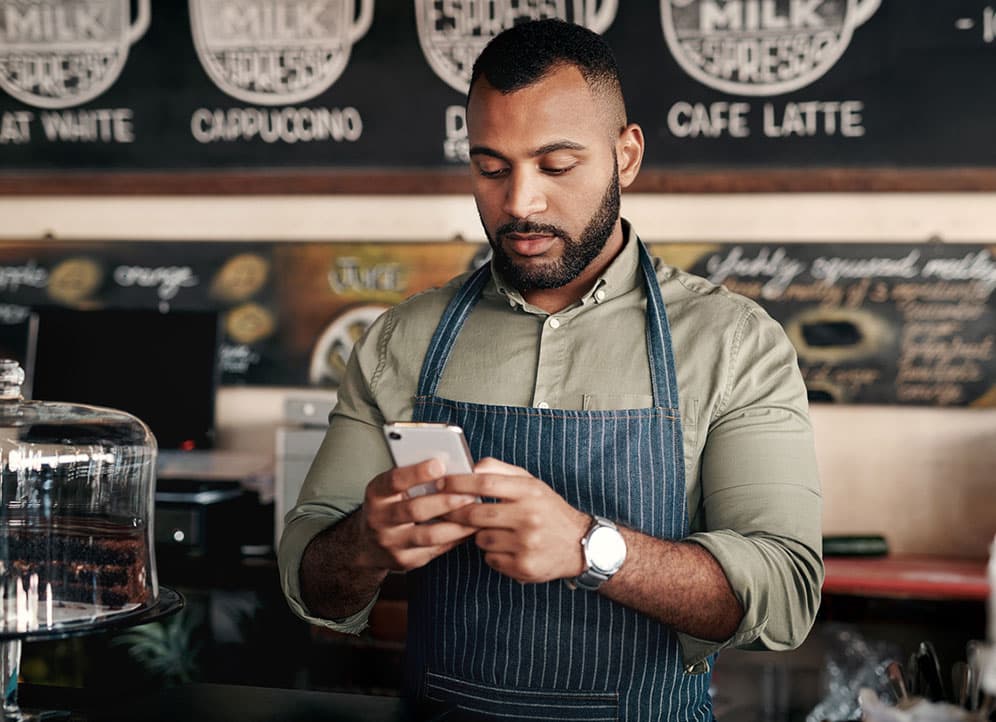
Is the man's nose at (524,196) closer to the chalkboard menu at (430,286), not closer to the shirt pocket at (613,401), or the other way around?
the shirt pocket at (613,401)

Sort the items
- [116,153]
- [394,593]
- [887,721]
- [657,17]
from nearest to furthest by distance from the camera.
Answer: [887,721] < [394,593] < [657,17] < [116,153]

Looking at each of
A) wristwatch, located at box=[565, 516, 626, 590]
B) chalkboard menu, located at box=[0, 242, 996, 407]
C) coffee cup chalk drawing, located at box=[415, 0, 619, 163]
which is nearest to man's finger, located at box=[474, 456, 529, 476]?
wristwatch, located at box=[565, 516, 626, 590]

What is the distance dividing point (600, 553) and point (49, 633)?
2.14 feet

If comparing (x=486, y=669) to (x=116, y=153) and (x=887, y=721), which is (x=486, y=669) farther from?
(x=116, y=153)

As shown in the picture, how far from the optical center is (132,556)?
1530mm

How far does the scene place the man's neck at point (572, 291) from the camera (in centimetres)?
188

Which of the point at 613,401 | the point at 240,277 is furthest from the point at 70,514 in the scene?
the point at 240,277

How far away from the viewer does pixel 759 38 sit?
3.39 meters

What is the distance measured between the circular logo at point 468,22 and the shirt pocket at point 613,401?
199 cm

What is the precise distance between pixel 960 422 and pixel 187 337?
2.32 m

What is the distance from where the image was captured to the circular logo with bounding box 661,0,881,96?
3354 mm

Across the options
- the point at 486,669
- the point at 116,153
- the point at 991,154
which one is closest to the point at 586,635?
the point at 486,669

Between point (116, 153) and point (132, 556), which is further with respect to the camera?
point (116, 153)

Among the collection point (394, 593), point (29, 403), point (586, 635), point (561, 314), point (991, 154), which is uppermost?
point (991, 154)
